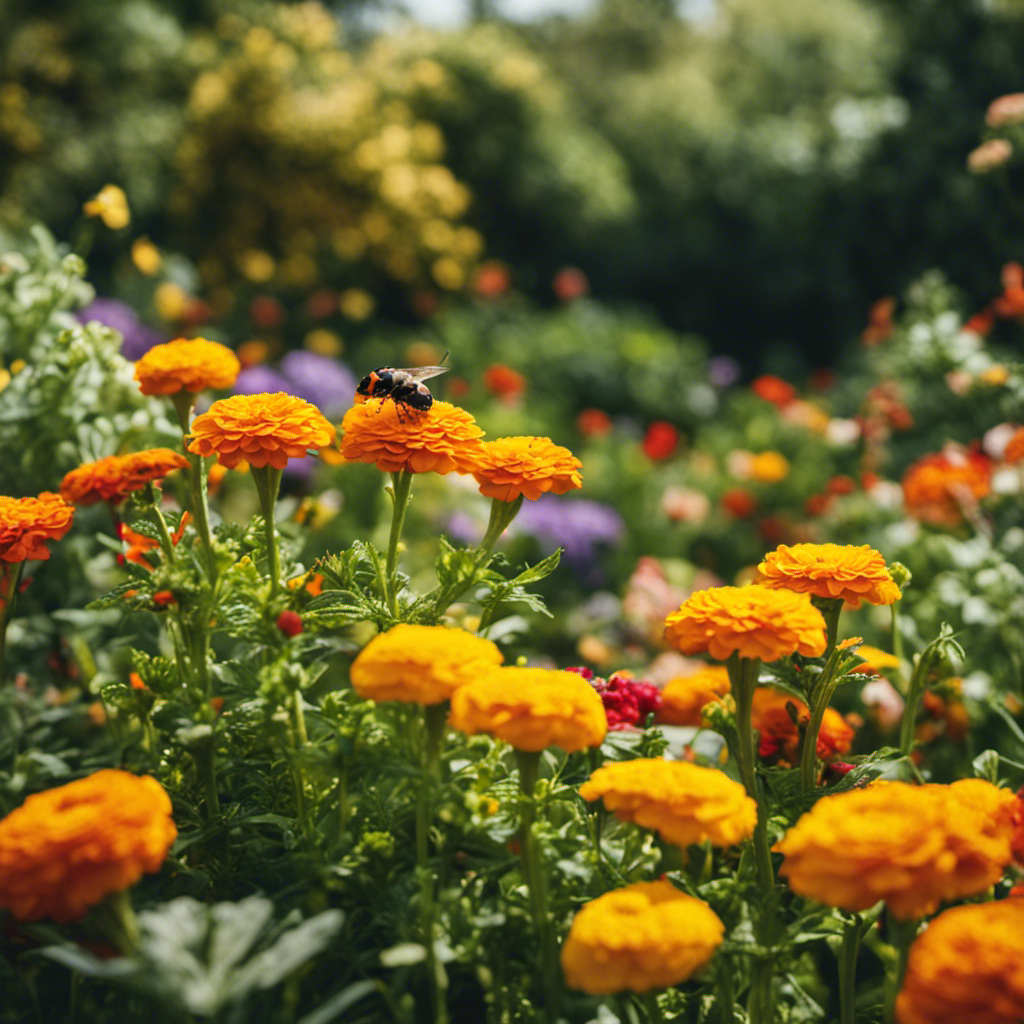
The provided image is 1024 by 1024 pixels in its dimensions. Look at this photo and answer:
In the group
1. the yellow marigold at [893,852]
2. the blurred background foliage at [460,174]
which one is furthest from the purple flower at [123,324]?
the yellow marigold at [893,852]

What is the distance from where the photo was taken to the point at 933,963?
77cm

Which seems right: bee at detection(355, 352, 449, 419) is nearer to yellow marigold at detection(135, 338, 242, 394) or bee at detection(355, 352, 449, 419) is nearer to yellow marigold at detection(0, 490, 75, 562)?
yellow marigold at detection(135, 338, 242, 394)

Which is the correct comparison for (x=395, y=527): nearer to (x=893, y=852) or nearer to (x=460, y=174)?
(x=893, y=852)

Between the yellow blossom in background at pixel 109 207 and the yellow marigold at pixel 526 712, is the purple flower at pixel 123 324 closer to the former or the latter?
the yellow blossom in background at pixel 109 207

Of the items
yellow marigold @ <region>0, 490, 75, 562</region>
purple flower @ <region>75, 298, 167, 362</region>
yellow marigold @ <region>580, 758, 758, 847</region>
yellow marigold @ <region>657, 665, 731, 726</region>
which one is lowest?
purple flower @ <region>75, 298, 167, 362</region>

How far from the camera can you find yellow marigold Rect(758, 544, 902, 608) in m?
1.08

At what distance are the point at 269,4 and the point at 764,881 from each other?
8.39 meters

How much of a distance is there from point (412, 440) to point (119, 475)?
0.45 metres

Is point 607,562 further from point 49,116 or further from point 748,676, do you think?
point 49,116

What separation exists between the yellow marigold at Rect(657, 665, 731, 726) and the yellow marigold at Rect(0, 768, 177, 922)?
82 cm

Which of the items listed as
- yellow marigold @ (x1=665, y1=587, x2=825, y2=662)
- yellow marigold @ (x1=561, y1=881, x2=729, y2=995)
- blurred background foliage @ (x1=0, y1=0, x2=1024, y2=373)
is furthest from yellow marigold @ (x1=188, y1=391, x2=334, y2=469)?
blurred background foliage @ (x1=0, y1=0, x2=1024, y2=373)

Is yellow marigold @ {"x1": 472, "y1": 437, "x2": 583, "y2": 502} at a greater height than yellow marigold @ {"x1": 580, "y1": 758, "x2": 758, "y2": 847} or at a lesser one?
greater

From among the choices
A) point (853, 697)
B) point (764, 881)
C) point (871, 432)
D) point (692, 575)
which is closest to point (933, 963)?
point (764, 881)

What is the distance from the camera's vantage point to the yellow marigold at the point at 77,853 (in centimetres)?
78
